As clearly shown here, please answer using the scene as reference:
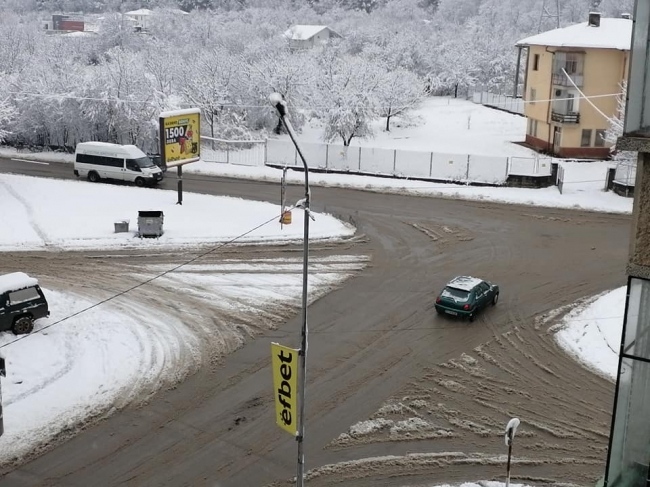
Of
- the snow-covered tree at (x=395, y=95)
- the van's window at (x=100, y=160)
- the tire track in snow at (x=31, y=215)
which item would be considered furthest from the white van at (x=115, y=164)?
the snow-covered tree at (x=395, y=95)

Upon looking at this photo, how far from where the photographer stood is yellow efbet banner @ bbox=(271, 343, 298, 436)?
12656mm

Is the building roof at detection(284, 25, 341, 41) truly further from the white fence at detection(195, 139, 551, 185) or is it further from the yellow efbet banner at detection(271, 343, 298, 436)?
the yellow efbet banner at detection(271, 343, 298, 436)

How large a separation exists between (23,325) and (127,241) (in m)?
9.87

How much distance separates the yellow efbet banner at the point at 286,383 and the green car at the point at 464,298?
37.4 ft

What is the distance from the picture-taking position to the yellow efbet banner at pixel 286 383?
41.5 ft

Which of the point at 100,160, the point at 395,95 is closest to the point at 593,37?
the point at 395,95

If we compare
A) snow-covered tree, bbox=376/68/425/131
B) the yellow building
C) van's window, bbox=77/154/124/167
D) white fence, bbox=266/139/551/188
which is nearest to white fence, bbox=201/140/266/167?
white fence, bbox=266/139/551/188

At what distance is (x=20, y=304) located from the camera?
21.5 m

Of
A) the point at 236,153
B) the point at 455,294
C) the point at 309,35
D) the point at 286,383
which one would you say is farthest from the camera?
the point at 309,35

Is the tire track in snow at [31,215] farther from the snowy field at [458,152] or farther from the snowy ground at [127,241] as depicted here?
the snowy field at [458,152]

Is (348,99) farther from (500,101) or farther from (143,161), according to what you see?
(500,101)

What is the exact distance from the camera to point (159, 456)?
1603cm

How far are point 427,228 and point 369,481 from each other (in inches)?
777

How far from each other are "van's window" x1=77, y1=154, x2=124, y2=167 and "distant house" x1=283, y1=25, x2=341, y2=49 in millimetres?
68634
